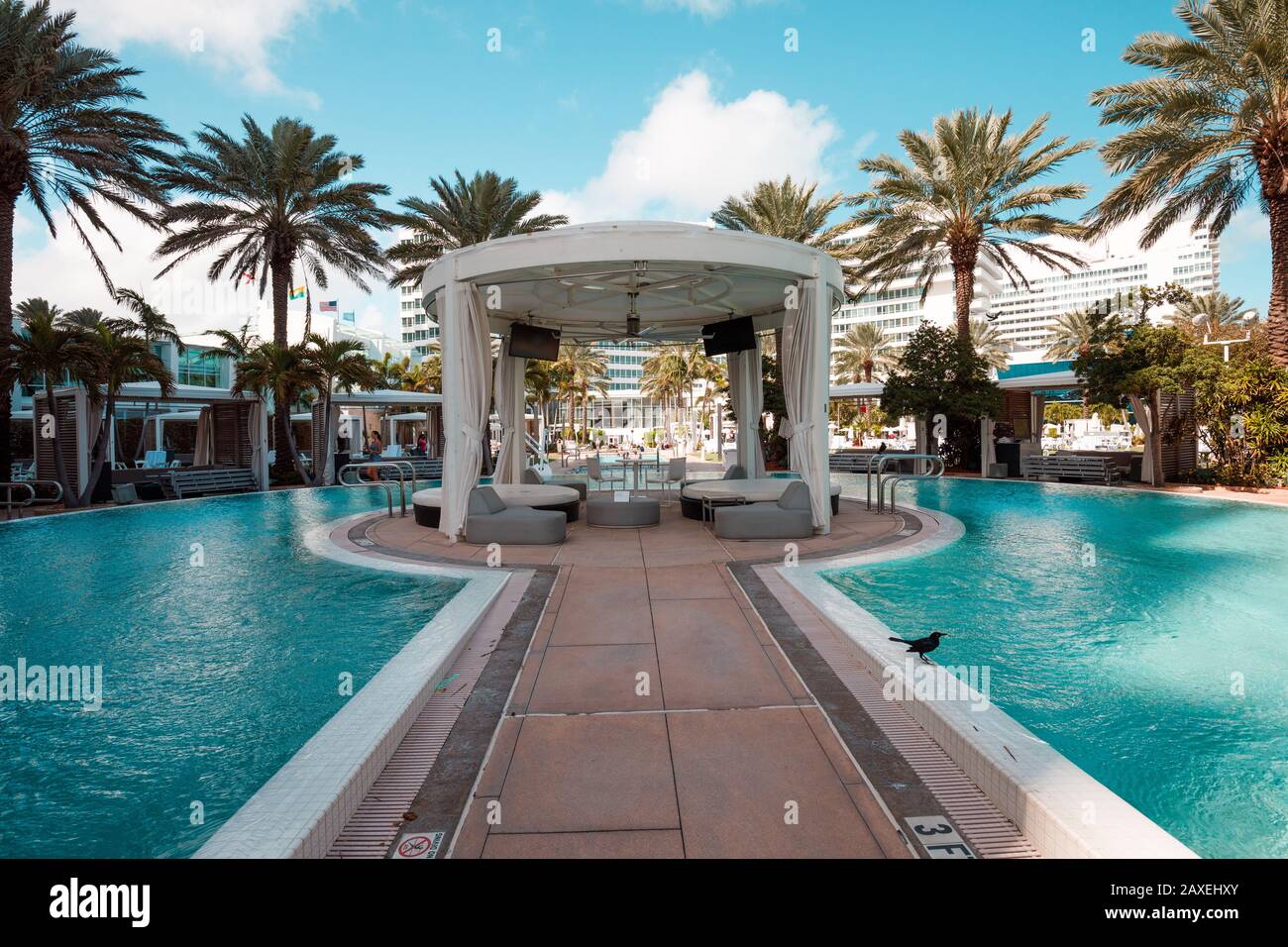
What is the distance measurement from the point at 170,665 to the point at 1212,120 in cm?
1988

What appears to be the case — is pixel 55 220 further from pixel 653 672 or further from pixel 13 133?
pixel 653 672

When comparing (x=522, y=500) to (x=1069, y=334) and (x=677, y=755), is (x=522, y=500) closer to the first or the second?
(x=677, y=755)

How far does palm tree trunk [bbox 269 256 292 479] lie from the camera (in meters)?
19.3

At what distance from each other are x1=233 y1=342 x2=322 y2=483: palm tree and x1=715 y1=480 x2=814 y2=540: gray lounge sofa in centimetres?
1374

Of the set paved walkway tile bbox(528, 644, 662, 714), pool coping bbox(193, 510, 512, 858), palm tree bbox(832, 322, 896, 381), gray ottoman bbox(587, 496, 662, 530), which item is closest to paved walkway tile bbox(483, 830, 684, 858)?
pool coping bbox(193, 510, 512, 858)

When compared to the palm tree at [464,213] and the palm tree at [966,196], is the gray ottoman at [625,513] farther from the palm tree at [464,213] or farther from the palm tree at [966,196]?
the palm tree at [966,196]

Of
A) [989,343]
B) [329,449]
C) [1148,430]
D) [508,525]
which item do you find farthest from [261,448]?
[989,343]

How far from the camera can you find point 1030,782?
8.79ft

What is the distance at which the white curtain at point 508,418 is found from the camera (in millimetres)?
12750

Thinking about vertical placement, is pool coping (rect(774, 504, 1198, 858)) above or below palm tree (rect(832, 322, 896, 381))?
below

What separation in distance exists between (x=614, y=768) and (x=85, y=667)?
426 cm

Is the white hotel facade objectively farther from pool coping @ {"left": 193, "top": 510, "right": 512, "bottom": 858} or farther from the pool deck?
pool coping @ {"left": 193, "top": 510, "right": 512, "bottom": 858}

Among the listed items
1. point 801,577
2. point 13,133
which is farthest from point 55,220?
point 801,577

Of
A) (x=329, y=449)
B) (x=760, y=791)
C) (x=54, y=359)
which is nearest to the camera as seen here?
(x=760, y=791)
